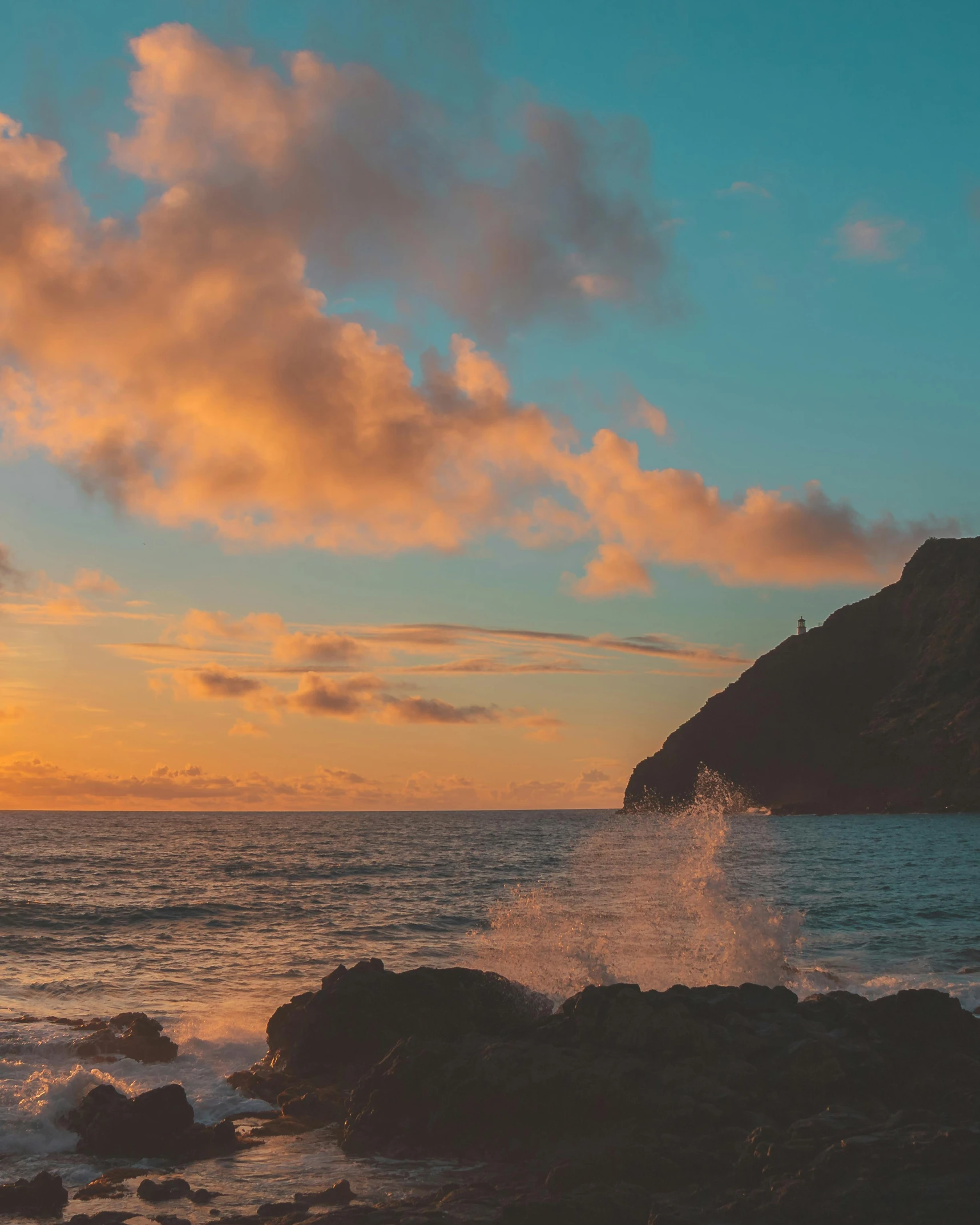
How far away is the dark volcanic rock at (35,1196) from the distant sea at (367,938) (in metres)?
0.93

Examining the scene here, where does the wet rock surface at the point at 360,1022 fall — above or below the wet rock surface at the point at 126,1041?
above

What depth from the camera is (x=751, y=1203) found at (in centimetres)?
893

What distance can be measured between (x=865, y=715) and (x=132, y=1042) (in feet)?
449

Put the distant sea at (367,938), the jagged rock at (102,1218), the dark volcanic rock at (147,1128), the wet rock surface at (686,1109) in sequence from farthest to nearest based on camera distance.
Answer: the distant sea at (367,938), the dark volcanic rock at (147,1128), the jagged rock at (102,1218), the wet rock surface at (686,1109)

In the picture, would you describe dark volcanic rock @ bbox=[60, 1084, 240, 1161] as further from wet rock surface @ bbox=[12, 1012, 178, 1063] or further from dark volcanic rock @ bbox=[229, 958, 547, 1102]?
wet rock surface @ bbox=[12, 1012, 178, 1063]

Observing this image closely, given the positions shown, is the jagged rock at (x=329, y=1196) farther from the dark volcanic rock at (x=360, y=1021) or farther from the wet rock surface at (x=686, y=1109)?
the dark volcanic rock at (x=360, y=1021)

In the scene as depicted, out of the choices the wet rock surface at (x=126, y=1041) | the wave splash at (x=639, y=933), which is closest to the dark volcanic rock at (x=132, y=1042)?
the wet rock surface at (x=126, y=1041)

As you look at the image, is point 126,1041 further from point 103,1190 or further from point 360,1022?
point 103,1190

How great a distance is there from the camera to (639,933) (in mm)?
28000

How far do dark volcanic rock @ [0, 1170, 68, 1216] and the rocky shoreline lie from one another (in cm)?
2

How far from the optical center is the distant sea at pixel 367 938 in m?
14.1

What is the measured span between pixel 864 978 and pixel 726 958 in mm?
3244

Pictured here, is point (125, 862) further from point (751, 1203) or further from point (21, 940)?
point (751, 1203)

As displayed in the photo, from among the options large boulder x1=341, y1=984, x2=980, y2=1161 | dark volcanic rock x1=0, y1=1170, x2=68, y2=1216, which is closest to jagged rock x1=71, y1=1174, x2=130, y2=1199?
dark volcanic rock x1=0, y1=1170, x2=68, y2=1216
